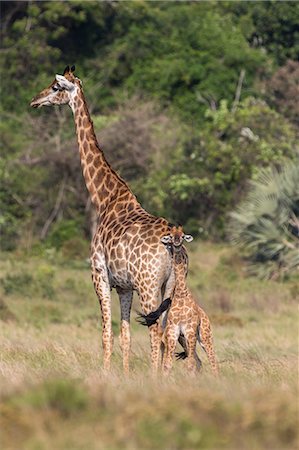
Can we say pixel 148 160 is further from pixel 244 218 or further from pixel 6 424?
pixel 6 424

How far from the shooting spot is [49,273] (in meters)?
25.5

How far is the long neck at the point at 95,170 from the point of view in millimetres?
12711

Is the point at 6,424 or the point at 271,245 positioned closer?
the point at 6,424

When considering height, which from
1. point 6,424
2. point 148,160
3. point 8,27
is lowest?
point 8,27

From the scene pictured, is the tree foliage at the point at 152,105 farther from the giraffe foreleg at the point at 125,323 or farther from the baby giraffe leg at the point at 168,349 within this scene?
the baby giraffe leg at the point at 168,349

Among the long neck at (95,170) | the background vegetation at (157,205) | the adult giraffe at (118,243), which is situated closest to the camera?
the background vegetation at (157,205)

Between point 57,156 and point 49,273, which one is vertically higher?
point 49,273

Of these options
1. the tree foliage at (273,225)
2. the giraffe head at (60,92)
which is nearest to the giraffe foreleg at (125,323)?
the giraffe head at (60,92)

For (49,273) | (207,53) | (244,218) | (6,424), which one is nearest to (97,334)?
(49,273)

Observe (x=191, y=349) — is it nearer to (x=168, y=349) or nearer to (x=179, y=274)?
(x=168, y=349)

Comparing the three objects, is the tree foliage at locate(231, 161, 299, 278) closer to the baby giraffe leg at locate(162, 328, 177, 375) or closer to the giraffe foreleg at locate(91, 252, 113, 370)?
the giraffe foreleg at locate(91, 252, 113, 370)

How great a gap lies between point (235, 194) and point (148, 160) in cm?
225

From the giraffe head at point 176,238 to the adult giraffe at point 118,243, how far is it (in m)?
0.25

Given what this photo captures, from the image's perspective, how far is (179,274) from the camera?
11.4 metres
